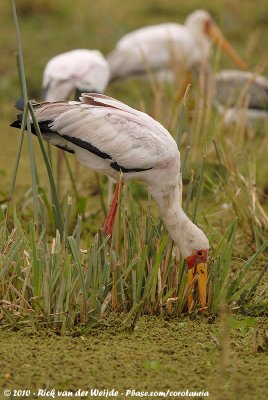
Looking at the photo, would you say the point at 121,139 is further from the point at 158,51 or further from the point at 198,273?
the point at 158,51

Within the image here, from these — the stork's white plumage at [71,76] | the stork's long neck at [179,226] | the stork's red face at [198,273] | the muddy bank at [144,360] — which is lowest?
the muddy bank at [144,360]

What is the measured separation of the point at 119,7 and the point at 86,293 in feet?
23.8

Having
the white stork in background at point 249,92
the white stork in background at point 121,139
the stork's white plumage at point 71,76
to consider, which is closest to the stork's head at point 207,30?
the white stork in background at point 249,92

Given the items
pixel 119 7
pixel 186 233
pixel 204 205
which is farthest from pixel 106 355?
pixel 119 7

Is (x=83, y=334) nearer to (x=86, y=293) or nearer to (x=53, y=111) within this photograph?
(x=86, y=293)

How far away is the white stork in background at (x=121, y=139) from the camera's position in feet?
13.4

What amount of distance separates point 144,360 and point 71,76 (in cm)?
288

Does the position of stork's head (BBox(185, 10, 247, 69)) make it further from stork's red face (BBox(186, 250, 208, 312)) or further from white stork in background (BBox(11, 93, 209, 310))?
stork's red face (BBox(186, 250, 208, 312))

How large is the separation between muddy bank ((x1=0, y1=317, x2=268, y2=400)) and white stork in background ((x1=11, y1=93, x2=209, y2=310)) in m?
0.61

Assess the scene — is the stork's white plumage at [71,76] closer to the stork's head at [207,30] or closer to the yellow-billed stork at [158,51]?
the yellow-billed stork at [158,51]

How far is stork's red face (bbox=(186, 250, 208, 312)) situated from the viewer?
12.5ft

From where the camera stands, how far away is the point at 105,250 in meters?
3.73

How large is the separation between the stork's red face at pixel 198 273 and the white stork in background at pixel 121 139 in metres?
0.20

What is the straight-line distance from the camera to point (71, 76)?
5887mm
